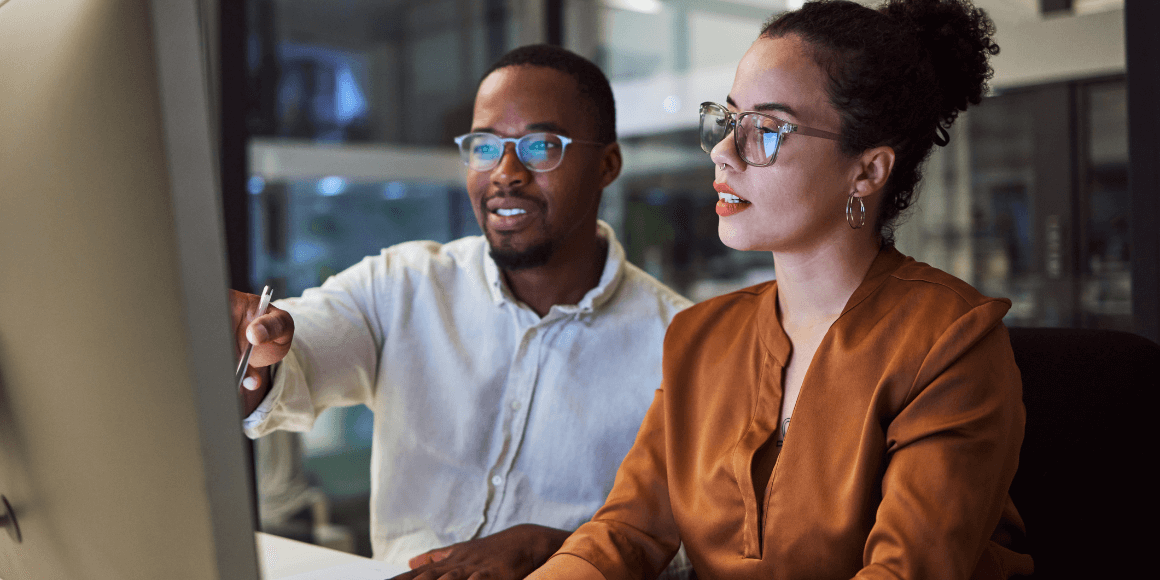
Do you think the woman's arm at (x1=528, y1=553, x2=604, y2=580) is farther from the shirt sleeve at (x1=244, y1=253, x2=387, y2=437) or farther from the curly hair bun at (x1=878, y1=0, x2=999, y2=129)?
the curly hair bun at (x1=878, y1=0, x2=999, y2=129)

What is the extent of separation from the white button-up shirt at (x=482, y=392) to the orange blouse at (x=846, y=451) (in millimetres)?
364

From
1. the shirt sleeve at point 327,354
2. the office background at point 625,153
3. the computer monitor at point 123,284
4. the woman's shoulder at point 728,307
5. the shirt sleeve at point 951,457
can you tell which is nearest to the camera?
the computer monitor at point 123,284

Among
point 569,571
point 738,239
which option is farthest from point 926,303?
point 569,571

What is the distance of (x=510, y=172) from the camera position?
161cm

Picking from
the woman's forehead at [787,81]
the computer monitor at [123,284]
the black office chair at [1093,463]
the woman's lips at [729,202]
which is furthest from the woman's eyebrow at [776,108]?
the computer monitor at [123,284]

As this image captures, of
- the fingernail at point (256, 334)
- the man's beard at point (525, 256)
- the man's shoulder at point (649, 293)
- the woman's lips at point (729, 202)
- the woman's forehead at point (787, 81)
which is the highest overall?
the woman's forehead at point (787, 81)

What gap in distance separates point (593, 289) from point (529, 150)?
301 mm

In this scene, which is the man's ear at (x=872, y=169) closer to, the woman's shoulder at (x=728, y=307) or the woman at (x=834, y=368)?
the woman at (x=834, y=368)

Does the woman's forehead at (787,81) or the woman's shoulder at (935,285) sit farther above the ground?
the woman's forehead at (787,81)

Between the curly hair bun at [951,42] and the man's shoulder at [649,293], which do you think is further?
the man's shoulder at [649,293]

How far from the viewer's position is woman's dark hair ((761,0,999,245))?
1.11 m

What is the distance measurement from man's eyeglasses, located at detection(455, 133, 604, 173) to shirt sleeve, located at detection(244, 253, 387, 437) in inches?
12.1

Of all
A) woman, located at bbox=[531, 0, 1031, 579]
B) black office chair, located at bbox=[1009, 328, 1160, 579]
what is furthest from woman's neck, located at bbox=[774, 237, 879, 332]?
black office chair, located at bbox=[1009, 328, 1160, 579]

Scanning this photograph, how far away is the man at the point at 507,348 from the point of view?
1.60 meters
